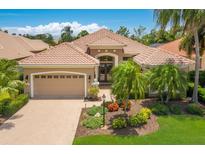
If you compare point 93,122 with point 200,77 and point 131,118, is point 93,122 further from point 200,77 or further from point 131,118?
point 200,77

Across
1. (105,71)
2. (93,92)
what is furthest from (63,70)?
(105,71)

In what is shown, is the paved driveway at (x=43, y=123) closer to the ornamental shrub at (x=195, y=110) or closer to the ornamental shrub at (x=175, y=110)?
the ornamental shrub at (x=175, y=110)

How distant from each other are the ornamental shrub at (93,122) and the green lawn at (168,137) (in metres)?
1.53

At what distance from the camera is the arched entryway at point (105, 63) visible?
102 ft

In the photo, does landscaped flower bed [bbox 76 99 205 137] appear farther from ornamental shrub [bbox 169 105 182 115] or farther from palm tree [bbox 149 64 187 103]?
palm tree [bbox 149 64 187 103]

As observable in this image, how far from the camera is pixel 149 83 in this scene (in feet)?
70.1

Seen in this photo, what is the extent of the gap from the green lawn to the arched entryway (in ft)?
46.2

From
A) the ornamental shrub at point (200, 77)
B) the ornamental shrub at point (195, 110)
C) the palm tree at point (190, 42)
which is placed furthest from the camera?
the ornamental shrub at point (200, 77)

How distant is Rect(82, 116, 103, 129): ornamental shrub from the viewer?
16913 millimetres

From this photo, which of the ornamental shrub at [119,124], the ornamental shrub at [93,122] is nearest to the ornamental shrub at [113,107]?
the ornamental shrub at [93,122]

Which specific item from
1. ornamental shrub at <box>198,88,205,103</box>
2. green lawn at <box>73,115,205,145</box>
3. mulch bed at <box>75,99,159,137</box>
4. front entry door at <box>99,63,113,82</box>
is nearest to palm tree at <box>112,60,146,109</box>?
mulch bed at <box>75,99,159,137</box>

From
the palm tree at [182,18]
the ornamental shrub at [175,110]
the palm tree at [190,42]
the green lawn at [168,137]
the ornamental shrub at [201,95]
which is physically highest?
the palm tree at [182,18]

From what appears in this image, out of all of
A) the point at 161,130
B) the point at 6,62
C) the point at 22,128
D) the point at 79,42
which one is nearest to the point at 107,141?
the point at 161,130
